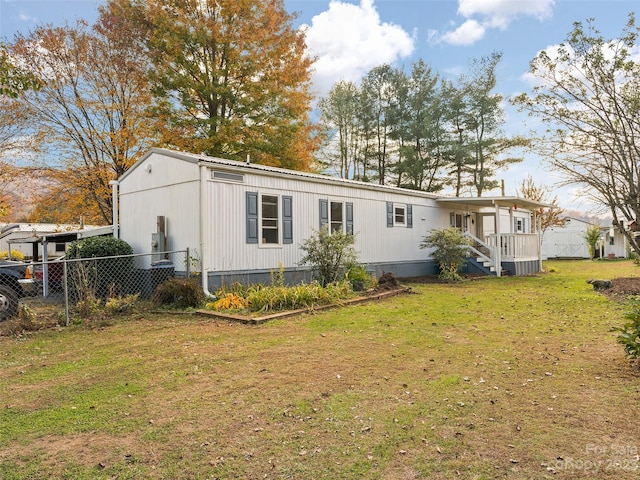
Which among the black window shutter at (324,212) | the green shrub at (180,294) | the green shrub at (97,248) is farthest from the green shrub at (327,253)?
the green shrub at (97,248)

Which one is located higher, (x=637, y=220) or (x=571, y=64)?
(x=571, y=64)

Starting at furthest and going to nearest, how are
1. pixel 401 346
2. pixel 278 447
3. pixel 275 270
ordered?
pixel 275 270 < pixel 401 346 < pixel 278 447

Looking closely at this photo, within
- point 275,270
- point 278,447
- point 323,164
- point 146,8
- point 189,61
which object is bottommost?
point 278,447

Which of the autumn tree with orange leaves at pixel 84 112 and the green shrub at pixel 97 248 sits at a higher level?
the autumn tree with orange leaves at pixel 84 112

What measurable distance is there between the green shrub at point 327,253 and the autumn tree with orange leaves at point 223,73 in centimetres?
860

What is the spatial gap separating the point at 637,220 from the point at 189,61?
16.5 meters

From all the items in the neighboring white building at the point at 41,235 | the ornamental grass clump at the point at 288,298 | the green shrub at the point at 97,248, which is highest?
the neighboring white building at the point at 41,235

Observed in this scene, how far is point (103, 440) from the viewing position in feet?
10.3

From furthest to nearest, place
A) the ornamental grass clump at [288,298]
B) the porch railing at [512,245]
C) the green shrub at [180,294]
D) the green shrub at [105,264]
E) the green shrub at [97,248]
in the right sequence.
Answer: the porch railing at [512,245], the green shrub at [97,248], the green shrub at [105,264], the green shrub at [180,294], the ornamental grass clump at [288,298]

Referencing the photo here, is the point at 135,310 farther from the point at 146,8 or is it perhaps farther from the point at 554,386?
the point at 146,8

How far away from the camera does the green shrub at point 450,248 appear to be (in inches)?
582

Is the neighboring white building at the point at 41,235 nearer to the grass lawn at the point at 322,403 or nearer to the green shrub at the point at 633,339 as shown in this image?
the grass lawn at the point at 322,403

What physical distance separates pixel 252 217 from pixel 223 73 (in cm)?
983

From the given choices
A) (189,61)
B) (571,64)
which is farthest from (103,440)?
(189,61)
